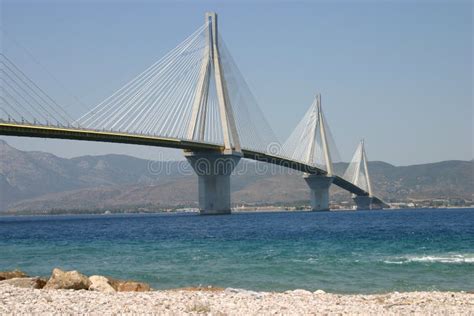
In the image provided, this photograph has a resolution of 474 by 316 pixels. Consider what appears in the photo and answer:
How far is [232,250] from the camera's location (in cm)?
2931

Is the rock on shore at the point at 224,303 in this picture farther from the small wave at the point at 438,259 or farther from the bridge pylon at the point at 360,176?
the bridge pylon at the point at 360,176

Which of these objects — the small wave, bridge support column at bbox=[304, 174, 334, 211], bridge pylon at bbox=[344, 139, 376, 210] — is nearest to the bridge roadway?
bridge support column at bbox=[304, 174, 334, 211]

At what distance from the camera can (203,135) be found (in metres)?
68.8

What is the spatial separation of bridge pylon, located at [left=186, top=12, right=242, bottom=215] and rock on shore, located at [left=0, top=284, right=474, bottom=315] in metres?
52.1

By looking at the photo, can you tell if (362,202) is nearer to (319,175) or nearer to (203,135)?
(319,175)

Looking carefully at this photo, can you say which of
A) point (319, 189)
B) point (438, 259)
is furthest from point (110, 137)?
point (319, 189)

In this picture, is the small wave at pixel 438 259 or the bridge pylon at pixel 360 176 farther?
the bridge pylon at pixel 360 176

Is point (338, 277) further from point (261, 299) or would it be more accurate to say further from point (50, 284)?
point (50, 284)

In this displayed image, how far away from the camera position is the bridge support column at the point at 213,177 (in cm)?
7081

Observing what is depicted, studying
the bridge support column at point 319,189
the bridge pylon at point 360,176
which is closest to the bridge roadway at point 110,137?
the bridge support column at point 319,189

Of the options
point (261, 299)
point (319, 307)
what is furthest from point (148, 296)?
point (319, 307)

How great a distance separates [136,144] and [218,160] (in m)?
14.2

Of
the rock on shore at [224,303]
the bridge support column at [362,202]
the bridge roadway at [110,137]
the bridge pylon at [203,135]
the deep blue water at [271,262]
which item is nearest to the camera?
the rock on shore at [224,303]

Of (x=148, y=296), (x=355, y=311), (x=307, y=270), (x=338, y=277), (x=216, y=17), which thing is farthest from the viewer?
(x=216, y=17)
